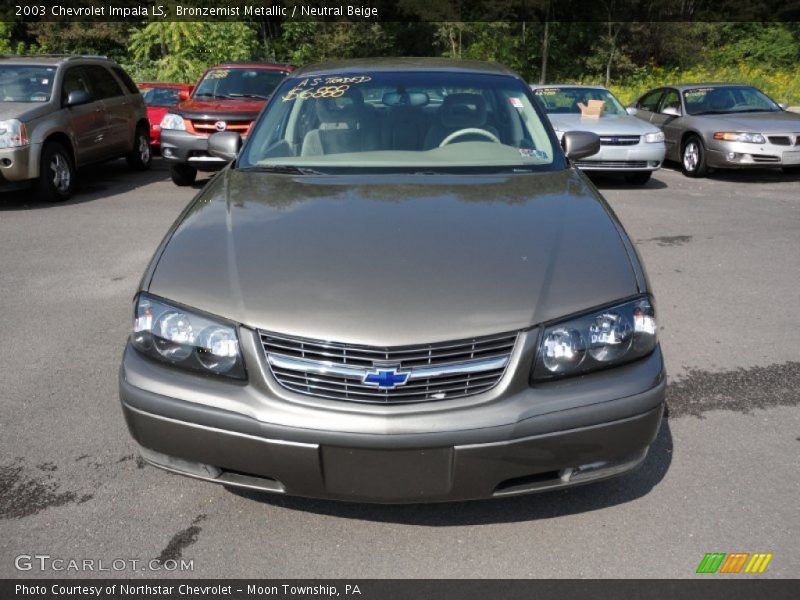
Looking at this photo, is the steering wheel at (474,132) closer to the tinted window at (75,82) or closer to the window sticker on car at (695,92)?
the tinted window at (75,82)

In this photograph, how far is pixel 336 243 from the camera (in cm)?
279

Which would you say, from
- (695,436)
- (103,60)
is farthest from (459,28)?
(695,436)

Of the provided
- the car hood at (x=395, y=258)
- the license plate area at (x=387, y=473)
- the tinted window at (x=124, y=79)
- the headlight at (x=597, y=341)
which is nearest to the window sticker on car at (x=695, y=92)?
the tinted window at (x=124, y=79)

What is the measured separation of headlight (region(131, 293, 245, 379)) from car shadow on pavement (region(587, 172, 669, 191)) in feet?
29.1

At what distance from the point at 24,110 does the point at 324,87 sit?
20.9 feet

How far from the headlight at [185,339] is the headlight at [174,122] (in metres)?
7.98

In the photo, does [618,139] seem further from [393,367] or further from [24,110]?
[393,367]

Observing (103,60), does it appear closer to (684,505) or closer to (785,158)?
(785,158)

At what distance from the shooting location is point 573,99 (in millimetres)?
12172

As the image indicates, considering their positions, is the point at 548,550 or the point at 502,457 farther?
the point at 548,550

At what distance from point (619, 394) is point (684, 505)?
0.79 metres

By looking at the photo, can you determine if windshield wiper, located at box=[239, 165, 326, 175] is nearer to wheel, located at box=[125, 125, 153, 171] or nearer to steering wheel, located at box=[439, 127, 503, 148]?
steering wheel, located at box=[439, 127, 503, 148]

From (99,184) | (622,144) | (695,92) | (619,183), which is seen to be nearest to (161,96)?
(99,184)

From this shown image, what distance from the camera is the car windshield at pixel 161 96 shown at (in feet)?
49.4
